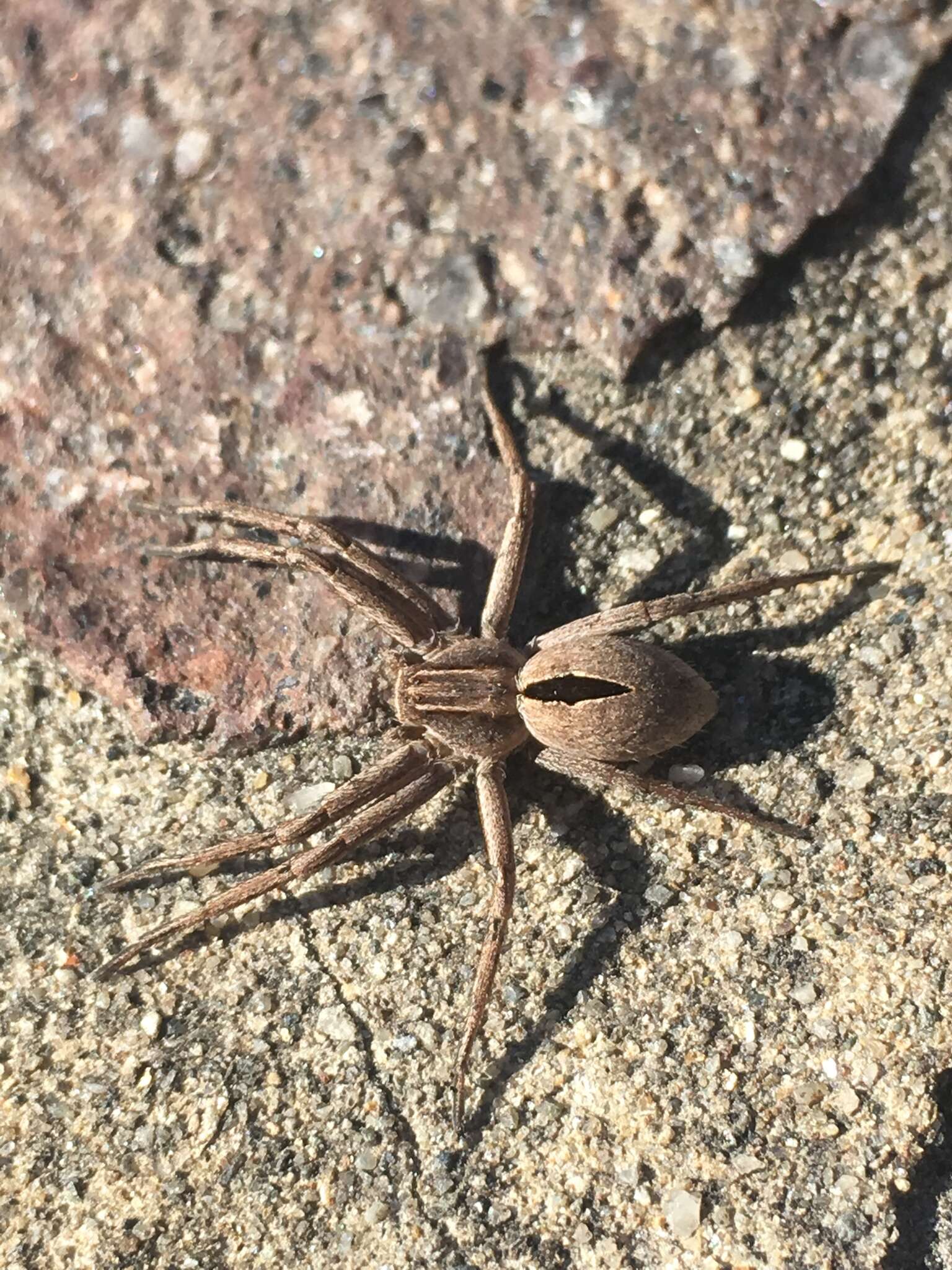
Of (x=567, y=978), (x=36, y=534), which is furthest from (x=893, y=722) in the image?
(x=36, y=534)

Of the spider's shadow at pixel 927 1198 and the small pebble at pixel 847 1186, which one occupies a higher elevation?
the small pebble at pixel 847 1186

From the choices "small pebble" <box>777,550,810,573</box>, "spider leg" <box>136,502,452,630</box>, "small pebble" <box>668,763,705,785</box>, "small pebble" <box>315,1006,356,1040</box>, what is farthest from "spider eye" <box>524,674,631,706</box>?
"small pebble" <box>315,1006,356,1040</box>

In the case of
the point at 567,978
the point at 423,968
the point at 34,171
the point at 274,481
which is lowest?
the point at 567,978

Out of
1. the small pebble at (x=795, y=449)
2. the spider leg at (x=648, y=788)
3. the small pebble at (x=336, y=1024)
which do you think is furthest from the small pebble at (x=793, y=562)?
the small pebble at (x=336, y=1024)

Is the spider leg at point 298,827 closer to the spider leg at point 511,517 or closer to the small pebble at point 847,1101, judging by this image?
the spider leg at point 511,517

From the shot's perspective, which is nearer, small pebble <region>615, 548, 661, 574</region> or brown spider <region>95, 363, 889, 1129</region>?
brown spider <region>95, 363, 889, 1129</region>

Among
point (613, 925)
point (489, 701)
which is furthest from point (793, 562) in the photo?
point (613, 925)

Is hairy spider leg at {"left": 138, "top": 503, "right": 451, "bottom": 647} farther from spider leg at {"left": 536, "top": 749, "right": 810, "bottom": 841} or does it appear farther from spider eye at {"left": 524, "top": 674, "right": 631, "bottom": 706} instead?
spider leg at {"left": 536, "top": 749, "right": 810, "bottom": 841}

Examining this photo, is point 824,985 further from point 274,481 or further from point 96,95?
point 96,95
